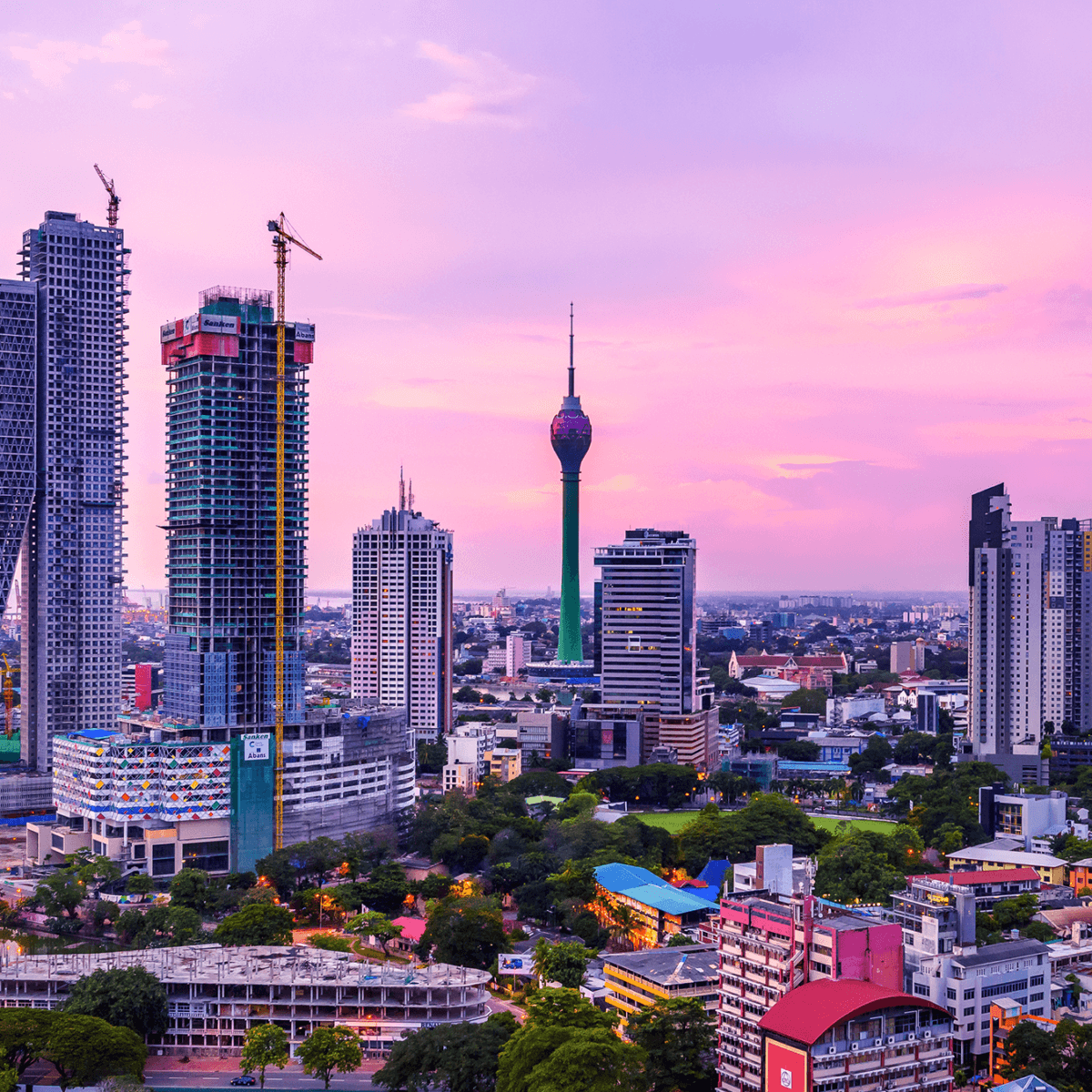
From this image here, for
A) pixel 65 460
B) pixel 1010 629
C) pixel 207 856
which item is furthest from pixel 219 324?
pixel 1010 629

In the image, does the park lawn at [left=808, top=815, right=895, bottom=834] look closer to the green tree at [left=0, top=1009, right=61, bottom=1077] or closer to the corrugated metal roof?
the corrugated metal roof

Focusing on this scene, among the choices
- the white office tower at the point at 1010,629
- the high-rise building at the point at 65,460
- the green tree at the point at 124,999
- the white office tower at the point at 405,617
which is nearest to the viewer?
the green tree at the point at 124,999

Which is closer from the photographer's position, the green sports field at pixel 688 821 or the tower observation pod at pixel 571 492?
the green sports field at pixel 688 821

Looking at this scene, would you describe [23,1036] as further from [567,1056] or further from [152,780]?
[152,780]

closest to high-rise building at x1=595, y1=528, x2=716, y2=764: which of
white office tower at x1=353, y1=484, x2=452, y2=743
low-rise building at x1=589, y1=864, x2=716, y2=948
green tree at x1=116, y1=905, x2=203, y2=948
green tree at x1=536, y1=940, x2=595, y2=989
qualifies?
white office tower at x1=353, y1=484, x2=452, y2=743

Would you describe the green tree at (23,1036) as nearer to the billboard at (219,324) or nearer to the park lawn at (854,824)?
the billboard at (219,324)

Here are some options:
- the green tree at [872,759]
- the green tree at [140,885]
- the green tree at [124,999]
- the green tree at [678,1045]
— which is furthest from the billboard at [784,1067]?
the green tree at [872,759]
